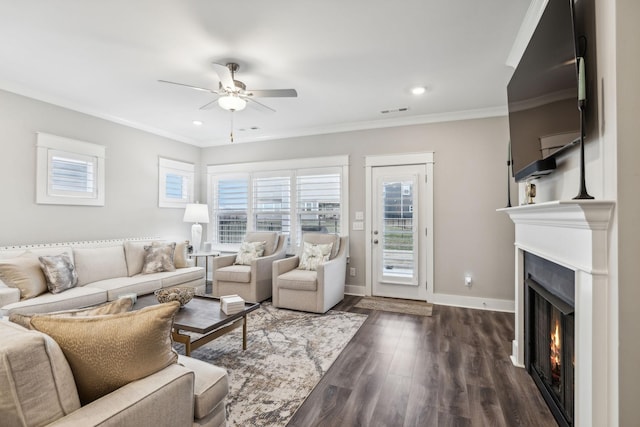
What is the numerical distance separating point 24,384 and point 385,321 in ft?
10.9

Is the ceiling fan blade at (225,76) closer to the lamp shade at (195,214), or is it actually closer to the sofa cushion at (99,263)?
the sofa cushion at (99,263)

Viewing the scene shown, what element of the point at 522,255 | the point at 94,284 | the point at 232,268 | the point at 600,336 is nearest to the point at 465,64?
the point at 522,255

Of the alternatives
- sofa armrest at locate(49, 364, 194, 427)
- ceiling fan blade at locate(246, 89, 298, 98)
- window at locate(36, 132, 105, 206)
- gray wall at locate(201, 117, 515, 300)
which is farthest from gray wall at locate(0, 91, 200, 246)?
sofa armrest at locate(49, 364, 194, 427)

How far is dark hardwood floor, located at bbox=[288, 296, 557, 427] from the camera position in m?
1.94

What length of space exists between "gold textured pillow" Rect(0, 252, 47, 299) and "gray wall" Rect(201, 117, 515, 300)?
3.78 metres

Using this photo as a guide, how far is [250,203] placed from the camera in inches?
221

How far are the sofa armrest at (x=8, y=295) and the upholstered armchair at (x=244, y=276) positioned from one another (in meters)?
2.04

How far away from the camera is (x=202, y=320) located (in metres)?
2.46

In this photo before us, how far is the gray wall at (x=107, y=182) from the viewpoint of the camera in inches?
135

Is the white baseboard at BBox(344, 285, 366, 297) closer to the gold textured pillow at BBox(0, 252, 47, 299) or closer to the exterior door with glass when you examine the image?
the exterior door with glass

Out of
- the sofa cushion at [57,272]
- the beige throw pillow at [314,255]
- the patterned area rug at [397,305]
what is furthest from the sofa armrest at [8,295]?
the patterned area rug at [397,305]

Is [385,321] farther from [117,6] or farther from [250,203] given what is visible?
[117,6]

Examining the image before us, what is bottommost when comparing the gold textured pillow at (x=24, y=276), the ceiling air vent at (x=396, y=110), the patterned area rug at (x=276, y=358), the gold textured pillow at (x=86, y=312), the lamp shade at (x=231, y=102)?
the patterned area rug at (x=276, y=358)

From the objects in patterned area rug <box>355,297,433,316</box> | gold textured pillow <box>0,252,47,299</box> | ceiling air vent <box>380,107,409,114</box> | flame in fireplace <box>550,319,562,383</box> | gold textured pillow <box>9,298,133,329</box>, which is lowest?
patterned area rug <box>355,297,433,316</box>
